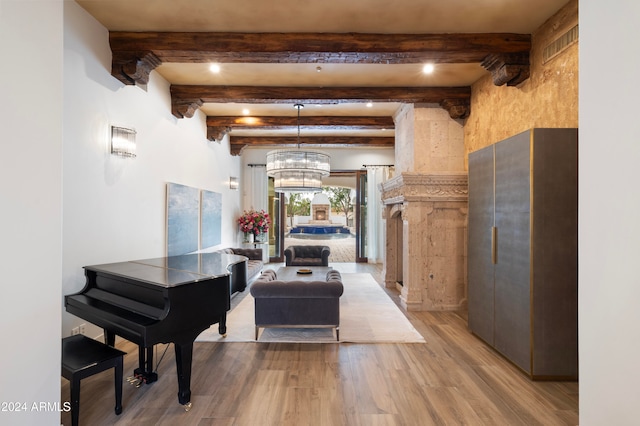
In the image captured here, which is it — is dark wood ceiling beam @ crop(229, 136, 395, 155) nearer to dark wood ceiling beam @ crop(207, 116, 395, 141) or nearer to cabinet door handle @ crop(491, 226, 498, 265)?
dark wood ceiling beam @ crop(207, 116, 395, 141)

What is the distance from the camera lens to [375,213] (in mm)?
8539

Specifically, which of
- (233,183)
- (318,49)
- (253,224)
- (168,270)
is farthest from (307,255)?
(318,49)

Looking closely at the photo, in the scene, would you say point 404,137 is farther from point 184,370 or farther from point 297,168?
point 184,370

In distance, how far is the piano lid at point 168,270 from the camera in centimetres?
244

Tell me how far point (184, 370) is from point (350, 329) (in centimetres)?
214

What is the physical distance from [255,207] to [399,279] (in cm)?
455

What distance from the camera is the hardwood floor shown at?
→ 2197mm

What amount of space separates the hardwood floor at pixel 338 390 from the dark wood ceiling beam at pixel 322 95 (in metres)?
3.59

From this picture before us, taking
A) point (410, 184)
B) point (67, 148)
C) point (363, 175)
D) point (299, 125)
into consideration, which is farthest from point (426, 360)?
point (363, 175)
